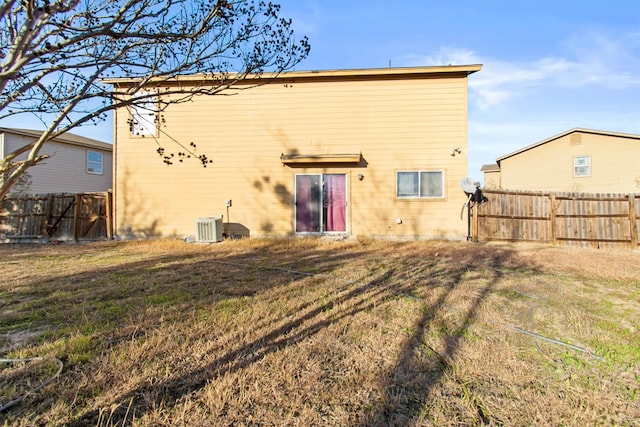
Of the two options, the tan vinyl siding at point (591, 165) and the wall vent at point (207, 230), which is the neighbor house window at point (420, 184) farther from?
the tan vinyl siding at point (591, 165)

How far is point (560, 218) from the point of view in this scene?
9531 mm

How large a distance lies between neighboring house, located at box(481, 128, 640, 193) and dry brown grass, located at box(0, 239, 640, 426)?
1553 centimetres

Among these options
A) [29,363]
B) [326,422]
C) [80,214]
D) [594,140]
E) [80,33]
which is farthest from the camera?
[594,140]

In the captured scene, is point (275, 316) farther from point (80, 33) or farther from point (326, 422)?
point (80, 33)

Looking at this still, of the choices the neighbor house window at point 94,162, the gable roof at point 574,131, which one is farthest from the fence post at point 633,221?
the neighbor house window at point 94,162

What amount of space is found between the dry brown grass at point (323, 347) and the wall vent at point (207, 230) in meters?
3.74

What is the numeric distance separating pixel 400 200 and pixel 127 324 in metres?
8.07

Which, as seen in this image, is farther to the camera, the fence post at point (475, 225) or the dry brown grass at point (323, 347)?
the fence post at point (475, 225)

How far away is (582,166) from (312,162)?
16954 millimetres

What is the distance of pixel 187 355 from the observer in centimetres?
232

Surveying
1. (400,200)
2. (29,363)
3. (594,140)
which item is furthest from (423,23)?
(594,140)

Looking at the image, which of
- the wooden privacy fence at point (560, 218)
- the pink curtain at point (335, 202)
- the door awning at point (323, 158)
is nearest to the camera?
the wooden privacy fence at point (560, 218)

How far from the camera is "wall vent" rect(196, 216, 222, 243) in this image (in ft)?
29.5

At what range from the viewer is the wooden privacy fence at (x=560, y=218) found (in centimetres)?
907
